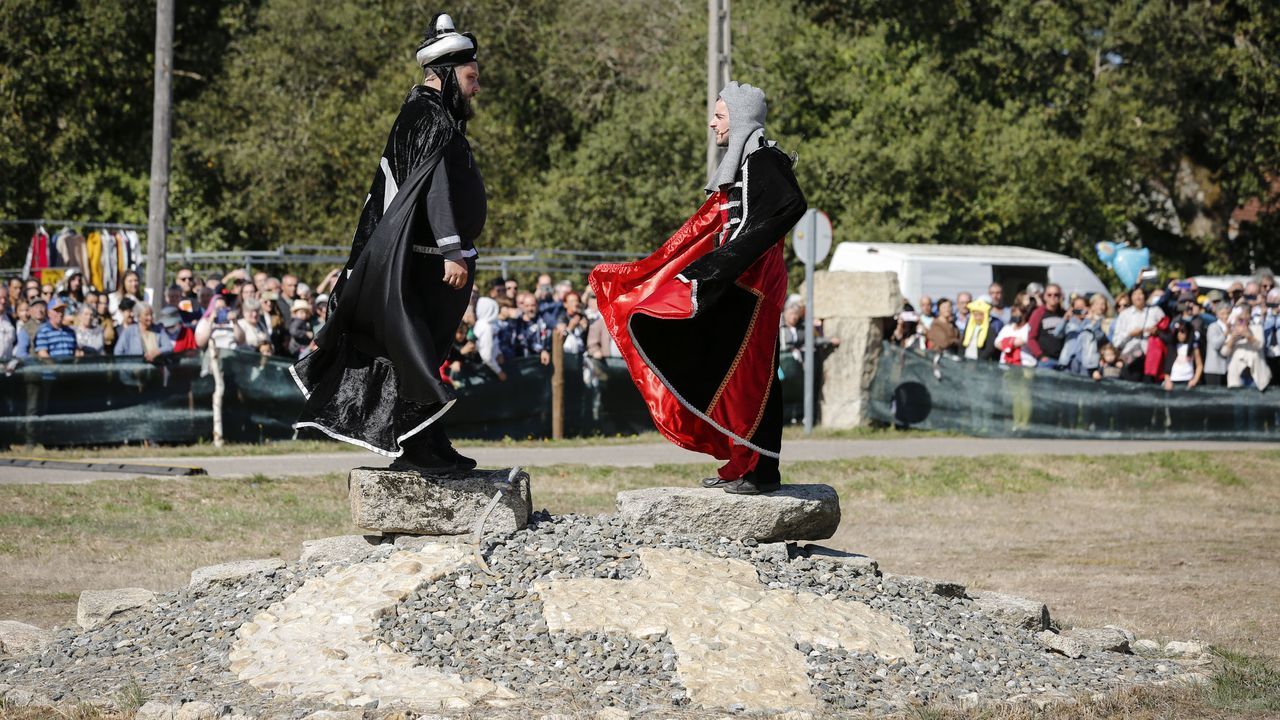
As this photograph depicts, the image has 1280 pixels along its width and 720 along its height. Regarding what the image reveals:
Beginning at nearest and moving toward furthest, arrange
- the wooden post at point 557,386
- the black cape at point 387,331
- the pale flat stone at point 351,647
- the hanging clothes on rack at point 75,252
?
the pale flat stone at point 351,647, the black cape at point 387,331, the wooden post at point 557,386, the hanging clothes on rack at point 75,252

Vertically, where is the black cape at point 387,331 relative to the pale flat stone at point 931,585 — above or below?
above

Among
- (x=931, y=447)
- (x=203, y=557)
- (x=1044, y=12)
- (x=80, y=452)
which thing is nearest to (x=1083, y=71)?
(x=1044, y=12)

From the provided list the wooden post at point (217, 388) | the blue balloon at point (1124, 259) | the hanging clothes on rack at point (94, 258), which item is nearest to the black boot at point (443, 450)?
the wooden post at point (217, 388)

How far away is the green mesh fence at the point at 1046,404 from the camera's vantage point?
18609mm

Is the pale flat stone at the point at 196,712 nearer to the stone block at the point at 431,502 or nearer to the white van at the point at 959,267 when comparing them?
the stone block at the point at 431,502

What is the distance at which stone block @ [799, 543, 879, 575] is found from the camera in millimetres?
7934

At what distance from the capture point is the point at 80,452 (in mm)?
14750

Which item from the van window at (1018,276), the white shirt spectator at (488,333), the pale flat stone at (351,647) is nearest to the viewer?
the pale flat stone at (351,647)

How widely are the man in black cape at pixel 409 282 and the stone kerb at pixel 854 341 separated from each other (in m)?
11.7

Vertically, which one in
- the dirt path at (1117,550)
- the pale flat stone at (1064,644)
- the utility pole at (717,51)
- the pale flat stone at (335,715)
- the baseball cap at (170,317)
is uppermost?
the utility pole at (717,51)

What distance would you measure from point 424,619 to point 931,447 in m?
11.1

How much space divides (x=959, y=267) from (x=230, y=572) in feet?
58.2

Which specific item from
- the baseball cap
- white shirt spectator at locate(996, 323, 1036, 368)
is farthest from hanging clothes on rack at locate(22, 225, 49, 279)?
white shirt spectator at locate(996, 323, 1036, 368)

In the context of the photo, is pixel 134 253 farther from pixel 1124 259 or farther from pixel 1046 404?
pixel 1124 259
